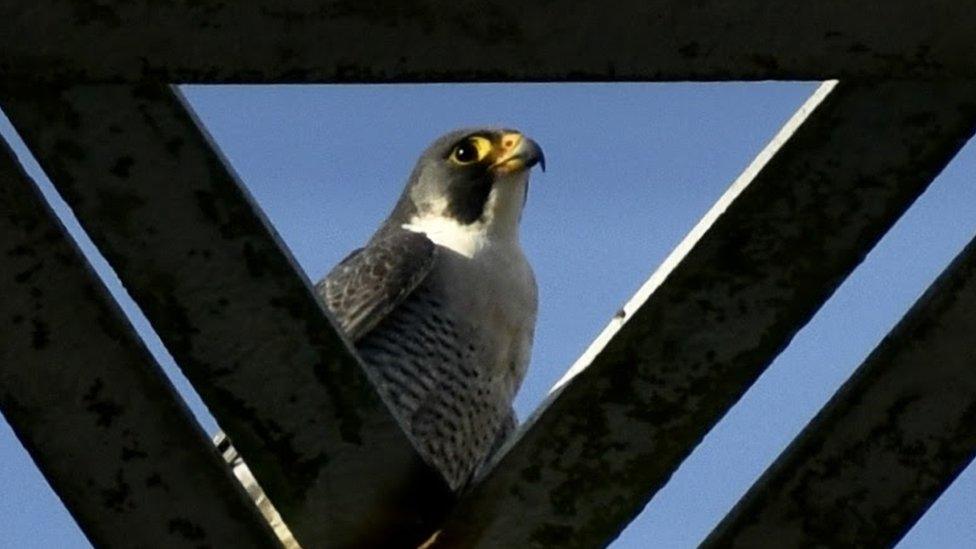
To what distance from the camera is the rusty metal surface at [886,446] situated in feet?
6.62

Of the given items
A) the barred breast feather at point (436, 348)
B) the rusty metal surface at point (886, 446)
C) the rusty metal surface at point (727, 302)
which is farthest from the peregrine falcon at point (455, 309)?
the rusty metal surface at point (886, 446)

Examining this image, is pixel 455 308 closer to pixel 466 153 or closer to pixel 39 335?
pixel 466 153

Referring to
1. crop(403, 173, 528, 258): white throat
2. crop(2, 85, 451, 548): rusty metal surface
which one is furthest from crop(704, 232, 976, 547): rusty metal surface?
crop(403, 173, 528, 258): white throat

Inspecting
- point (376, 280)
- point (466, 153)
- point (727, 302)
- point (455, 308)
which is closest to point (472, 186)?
point (466, 153)

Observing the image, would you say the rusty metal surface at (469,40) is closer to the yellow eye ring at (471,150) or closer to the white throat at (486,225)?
the white throat at (486,225)

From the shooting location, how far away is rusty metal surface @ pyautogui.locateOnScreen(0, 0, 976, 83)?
1.94 meters

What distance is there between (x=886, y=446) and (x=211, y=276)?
71cm

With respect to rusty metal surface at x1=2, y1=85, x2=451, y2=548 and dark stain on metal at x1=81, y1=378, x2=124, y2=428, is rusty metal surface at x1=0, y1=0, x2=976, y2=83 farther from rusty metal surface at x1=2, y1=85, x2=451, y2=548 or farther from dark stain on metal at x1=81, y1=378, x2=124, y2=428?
dark stain on metal at x1=81, y1=378, x2=124, y2=428

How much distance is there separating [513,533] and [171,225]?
487 millimetres

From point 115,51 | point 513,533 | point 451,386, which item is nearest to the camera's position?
point 115,51

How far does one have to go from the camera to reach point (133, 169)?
1.96 meters

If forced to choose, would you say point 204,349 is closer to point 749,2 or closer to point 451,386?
point 749,2

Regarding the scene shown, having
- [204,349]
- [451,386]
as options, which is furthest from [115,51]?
[451,386]

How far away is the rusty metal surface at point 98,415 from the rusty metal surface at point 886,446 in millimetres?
524
